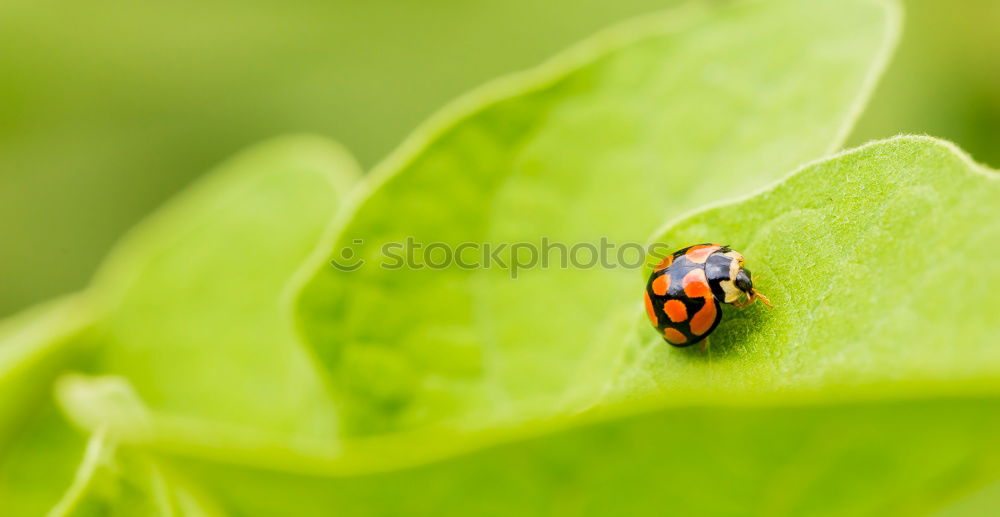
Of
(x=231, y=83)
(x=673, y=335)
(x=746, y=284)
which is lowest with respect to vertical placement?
(x=673, y=335)

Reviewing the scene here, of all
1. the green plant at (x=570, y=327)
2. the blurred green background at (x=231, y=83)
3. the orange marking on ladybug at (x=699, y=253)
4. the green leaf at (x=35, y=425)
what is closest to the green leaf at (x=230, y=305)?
the green plant at (x=570, y=327)

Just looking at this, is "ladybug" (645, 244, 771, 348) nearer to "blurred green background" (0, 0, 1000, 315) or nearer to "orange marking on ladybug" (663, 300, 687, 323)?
"orange marking on ladybug" (663, 300, 687, 323)

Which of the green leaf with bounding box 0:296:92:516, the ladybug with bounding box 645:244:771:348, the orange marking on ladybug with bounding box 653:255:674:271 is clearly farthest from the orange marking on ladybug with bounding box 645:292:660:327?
the green leaf with bounding box 0:296:92:516

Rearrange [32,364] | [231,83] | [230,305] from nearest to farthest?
[32,364]
[230,305]
[231,83]

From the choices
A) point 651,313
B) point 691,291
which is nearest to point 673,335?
point 651,313

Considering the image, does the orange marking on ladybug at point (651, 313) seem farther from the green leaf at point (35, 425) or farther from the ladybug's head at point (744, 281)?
the green leaf at point (35, 425)

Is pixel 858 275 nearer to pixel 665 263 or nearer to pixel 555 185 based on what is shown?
pixel 665 263

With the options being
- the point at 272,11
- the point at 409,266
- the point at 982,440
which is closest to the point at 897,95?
the point at 272,11
